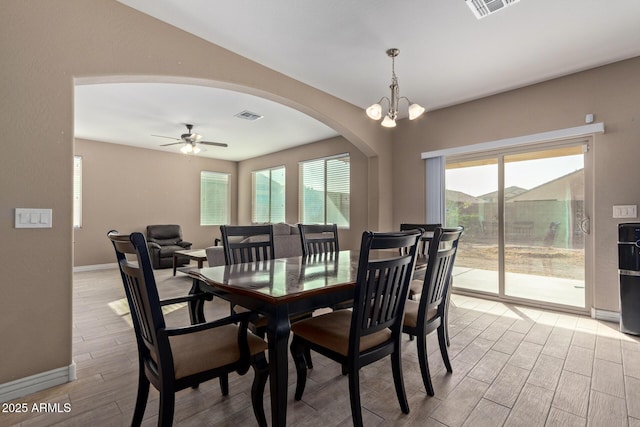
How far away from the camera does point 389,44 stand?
9.16 feet

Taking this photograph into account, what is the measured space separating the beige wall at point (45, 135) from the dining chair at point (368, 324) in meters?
1.66

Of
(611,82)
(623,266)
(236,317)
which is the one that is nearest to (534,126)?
(611,82)

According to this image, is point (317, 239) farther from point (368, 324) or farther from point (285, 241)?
point (285, 241)

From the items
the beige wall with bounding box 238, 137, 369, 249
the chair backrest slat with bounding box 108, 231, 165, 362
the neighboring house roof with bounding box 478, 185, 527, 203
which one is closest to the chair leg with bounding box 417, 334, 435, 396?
the chair backrest slat with bounding box 108, 231, 165, 362

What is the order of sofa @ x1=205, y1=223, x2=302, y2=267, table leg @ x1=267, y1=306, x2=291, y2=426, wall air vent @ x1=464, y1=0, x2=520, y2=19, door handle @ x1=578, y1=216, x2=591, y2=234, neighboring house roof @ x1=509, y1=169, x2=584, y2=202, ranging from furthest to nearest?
sofa @ x1=205, y1=223, x2=302, y2=267 → neighboring house roof @ x1=509, y1=169, x2=584, y2=202 → door handle @ x1=578, y1=216, x2=591, y2=234 → wall air vent @ x1=464, y1=0, x2=520, y2=19 → table leg @ x1=267, y1=306, x2=291, y2=426

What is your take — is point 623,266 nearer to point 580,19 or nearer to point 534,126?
point 534,126

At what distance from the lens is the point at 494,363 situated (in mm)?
2271

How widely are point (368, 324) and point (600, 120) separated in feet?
11.8

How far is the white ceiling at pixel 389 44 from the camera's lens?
2332 mm

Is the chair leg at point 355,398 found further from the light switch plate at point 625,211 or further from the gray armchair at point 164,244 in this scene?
the gray armchair at point 164,244

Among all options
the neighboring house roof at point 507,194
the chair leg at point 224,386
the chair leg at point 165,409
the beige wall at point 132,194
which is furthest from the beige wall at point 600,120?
the beige wall at point 132,194

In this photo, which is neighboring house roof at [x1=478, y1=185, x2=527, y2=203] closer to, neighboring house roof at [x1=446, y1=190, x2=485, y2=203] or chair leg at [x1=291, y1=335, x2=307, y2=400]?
neighboring house roof at [x1=446, y1=190, x2=485, y2=203]

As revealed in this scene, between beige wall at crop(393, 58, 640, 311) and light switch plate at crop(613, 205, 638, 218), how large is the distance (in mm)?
47

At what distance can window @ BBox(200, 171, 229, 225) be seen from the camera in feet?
25.8
